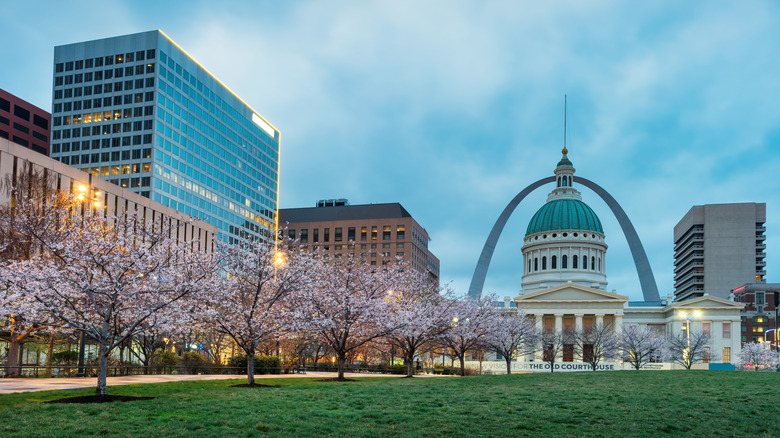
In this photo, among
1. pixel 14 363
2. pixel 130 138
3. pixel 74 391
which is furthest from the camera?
pixel 130 138

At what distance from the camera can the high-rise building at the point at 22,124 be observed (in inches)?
5054

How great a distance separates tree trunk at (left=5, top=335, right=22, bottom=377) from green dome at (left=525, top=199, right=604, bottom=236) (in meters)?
127

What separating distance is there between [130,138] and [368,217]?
85501mm

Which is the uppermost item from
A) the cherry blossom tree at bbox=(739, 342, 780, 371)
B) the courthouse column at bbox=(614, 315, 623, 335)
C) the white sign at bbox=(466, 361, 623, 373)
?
the courthouse column at bbox=(614, 315, 623, 335)

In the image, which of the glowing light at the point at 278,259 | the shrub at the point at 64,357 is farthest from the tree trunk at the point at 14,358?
the glowing light at the point at 278,259

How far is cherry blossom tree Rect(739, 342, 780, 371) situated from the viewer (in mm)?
92875

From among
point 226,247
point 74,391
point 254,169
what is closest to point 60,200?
point 226,247

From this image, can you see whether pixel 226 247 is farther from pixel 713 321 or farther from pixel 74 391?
pixel 713 321

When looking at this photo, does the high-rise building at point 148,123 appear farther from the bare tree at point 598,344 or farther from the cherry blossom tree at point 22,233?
the bare tree at point 598,344

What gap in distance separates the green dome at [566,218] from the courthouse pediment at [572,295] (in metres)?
29.3

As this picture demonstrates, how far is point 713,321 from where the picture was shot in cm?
12675

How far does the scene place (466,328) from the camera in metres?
59.0

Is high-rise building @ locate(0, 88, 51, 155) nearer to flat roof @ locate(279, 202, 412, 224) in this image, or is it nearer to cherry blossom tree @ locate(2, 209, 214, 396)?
flat roof @ locate(279, 202, 412, 224)

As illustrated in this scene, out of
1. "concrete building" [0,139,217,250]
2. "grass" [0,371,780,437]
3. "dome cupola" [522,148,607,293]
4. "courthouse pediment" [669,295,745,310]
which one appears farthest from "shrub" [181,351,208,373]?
"dome cupola" [522,148,607,293]
